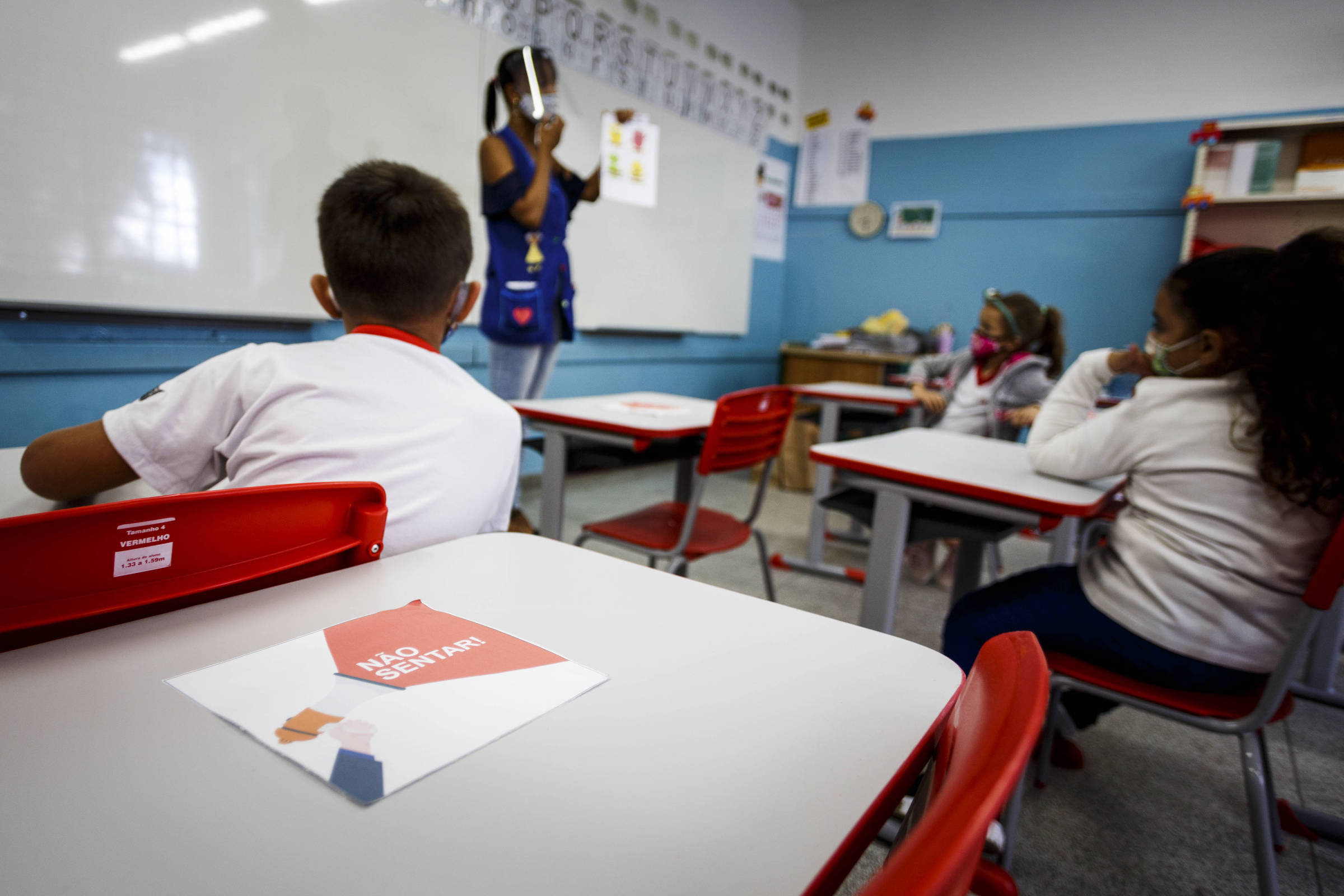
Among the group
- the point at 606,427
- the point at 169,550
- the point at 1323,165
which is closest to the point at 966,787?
the point at 169,550

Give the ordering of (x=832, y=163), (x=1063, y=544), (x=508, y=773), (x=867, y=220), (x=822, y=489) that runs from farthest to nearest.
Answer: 1. (x=832, y=163)
2. (x=867, y=220)
3. (x=822, y=489)
4. (x=1063, y=544)
5. (x=508, y=773)

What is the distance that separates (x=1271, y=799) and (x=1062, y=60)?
4.56 meters

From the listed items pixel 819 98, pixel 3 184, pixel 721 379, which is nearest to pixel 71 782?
pixel 3 184

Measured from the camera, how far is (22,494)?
909 millimetres

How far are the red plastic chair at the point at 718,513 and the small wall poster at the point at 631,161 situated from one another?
7.42 ft

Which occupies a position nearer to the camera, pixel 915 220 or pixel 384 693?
pixel 384 693

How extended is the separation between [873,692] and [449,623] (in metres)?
0.35

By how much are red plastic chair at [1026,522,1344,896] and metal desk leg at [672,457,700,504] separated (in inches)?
47.1

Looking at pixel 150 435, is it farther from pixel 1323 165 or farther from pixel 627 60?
pixel 1323 165

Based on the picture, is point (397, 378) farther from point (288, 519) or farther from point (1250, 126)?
point (1250, 126)

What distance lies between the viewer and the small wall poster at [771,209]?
16.7 ft

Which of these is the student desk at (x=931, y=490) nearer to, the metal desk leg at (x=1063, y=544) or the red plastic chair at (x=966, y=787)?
the metal desk leg at (x=1063, y=544)

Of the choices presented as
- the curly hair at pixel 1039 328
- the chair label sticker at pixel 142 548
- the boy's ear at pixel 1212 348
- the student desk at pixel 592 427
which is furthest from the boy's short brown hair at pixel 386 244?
the curly hair at pixel 1039 328

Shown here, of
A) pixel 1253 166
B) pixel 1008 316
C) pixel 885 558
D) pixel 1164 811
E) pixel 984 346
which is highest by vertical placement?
pixel 1253 166
